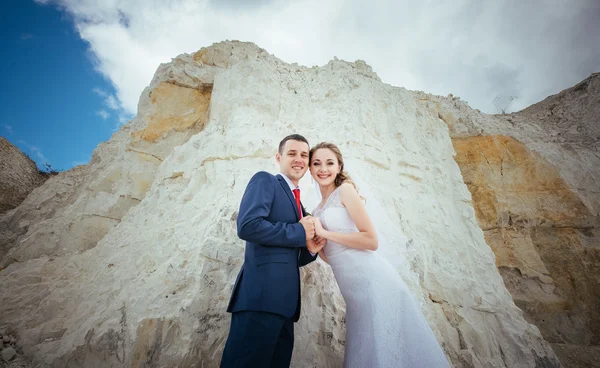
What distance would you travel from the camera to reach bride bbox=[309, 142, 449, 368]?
167 cm

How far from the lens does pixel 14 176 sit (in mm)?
7324

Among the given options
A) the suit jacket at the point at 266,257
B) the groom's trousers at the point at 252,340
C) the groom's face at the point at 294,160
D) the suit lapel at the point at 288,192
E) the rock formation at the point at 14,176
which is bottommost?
the groom's trousers at the point at 252,340

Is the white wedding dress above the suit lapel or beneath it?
beneath

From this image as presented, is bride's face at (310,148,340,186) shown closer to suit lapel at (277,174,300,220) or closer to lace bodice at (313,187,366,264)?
lace bodice at (313,187,366,264)

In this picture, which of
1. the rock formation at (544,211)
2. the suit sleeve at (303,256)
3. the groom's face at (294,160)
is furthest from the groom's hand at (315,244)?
the rock formation at (544,211)

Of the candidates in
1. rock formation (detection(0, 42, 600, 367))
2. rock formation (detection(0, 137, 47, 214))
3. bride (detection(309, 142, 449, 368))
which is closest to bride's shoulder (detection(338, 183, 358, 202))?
bride (detection(309, 142, 449, 368))

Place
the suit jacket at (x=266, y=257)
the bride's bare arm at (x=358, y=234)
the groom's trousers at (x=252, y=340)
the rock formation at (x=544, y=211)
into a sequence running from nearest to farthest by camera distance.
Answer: the groom's trousers at (x=252, y=340) < the suit jacket at (x=266, y=257) < the bride's bare arm at (x=358, y=234) < the rock formation at (x=544, y=211)

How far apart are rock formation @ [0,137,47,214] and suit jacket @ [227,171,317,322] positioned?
8.76 metres

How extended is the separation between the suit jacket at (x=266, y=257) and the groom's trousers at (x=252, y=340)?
0.20ft

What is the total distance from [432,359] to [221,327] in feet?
6.21

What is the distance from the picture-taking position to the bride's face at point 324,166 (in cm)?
236

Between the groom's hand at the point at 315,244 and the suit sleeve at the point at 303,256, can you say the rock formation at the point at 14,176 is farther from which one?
the groom's hand at the point at 315,244

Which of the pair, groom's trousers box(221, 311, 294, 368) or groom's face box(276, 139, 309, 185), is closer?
groom's trousers box(221, 311, 294, 368)

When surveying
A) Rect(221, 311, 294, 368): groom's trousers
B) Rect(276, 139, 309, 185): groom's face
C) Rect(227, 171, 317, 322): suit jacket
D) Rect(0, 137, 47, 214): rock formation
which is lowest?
Rect(221, 311, 294, 368): groom's trousers
